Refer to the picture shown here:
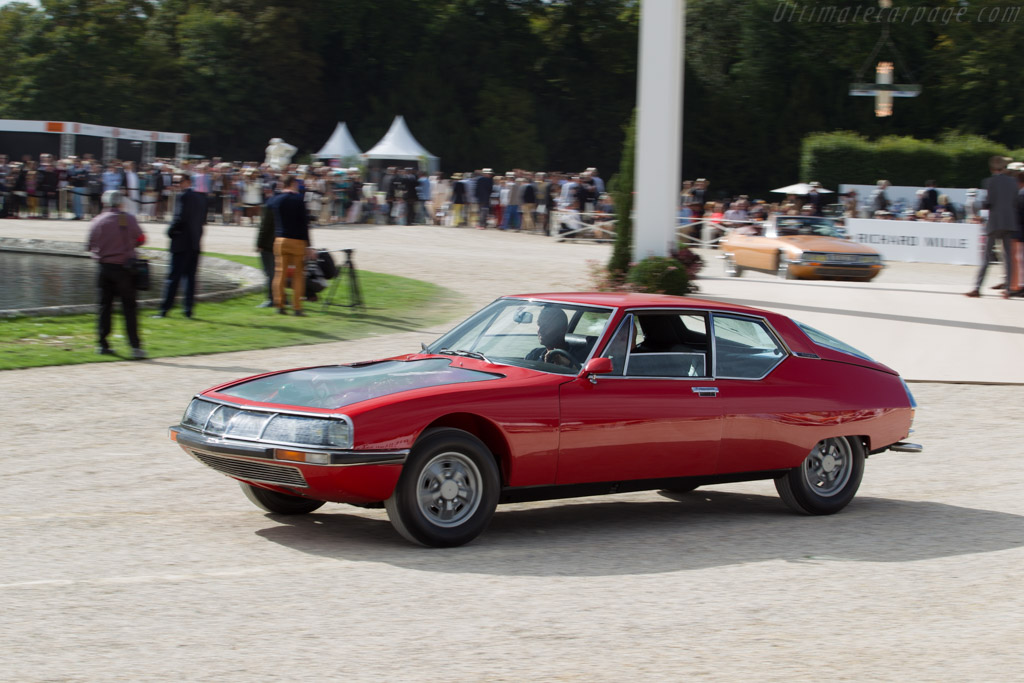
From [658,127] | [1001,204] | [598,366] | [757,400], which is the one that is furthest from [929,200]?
[598,366]

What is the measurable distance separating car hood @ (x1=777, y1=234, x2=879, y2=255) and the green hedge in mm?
25891

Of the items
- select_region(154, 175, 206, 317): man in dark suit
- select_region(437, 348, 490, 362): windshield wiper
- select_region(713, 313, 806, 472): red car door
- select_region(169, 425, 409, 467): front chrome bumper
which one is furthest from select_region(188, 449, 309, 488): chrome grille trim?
select_region(154, 175, 206, 317): man in dark suit

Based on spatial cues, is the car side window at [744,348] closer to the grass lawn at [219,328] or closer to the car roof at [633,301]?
the car roof at [633,301]

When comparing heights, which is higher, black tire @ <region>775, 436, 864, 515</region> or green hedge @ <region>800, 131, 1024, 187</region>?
green hedge @ <region>800, 131, 1024, 187</region>

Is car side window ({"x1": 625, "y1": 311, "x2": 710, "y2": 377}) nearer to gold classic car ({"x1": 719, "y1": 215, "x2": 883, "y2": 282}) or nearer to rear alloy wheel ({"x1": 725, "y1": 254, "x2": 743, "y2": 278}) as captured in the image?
gold classic car ({"x1": 719, "y1": 215, "x2": 883, "y2": 282})

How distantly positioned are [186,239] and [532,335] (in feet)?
33.6

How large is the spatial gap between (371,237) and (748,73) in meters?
40.6

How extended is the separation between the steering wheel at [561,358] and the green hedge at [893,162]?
147 feet

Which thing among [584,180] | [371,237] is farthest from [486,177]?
[371,237]

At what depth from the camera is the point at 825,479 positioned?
320 inches

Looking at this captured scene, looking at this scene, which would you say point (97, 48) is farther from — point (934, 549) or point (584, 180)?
point (934, 549)

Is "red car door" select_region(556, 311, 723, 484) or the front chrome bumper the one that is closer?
the front chrome bumper

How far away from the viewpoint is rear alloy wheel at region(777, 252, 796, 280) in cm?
2428

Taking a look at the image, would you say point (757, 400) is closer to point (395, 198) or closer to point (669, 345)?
point (669, 345)
